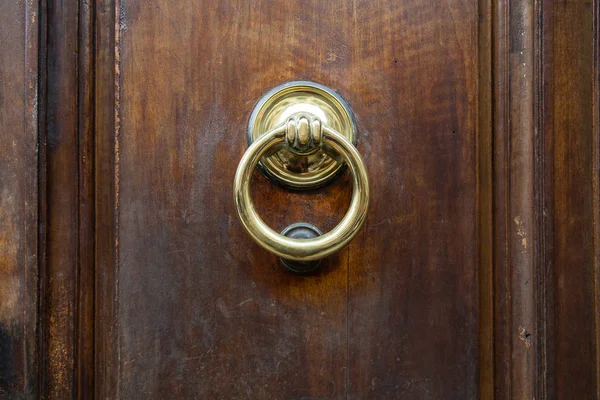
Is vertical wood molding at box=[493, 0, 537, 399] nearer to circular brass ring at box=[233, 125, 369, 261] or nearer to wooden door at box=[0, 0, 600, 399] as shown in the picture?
wooden door at box=[0, 0, 600, 399]

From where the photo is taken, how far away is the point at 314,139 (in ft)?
1.16

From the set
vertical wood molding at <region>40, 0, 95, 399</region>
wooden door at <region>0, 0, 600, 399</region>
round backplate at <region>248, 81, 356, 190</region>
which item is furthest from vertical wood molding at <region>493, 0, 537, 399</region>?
vertical wood molding at <region>40, 0, 95, 399</region>

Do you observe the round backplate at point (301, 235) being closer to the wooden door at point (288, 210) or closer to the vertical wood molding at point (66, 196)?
the wooden door at point (288, 210)

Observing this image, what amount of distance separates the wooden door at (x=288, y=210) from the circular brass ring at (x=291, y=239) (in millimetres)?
52

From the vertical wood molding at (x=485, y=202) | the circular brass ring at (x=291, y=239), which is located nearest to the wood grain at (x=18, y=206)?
the circular brass ring at (x=291, y=239)

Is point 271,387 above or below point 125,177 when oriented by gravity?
below

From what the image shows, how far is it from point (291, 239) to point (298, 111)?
11 centimetres

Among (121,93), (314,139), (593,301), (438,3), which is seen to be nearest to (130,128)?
(121,93)

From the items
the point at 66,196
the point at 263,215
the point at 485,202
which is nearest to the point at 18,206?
the point at 66,196

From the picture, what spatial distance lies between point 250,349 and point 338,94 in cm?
23

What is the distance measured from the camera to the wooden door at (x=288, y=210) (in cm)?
42

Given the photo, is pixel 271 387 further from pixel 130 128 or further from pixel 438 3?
pixel 438 3

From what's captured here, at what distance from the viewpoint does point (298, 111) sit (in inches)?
16.0

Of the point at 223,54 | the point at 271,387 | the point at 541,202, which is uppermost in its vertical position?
the point at 223,54
